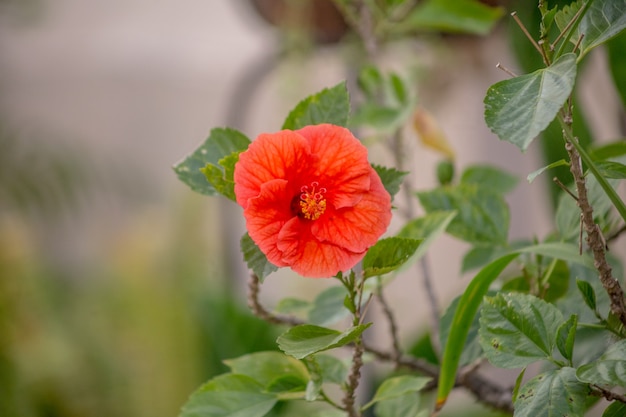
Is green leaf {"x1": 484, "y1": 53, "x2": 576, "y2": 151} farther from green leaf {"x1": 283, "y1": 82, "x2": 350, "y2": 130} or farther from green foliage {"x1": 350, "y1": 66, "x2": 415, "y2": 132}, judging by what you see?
green foliage {"x1": 350, "y1": 66, "x2": 415, "y2": 132}

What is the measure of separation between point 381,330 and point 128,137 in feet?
3.05

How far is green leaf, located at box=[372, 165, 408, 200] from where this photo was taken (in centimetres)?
27

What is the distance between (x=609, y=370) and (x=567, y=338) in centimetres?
2

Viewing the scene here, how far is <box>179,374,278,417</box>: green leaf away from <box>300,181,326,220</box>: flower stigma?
0.10m

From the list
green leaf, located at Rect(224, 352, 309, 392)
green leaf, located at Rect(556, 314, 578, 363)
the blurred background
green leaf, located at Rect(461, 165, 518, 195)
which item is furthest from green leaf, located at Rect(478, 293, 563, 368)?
the blurred background

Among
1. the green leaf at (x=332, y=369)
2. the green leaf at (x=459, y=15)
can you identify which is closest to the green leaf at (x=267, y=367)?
the green leaf at (x=332, y=369)

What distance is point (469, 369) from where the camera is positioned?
38cm

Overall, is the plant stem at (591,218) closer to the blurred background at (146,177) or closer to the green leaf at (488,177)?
the green leaf at (488,177)

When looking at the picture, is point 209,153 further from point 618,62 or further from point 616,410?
point 618,62

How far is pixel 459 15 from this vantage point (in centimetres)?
50

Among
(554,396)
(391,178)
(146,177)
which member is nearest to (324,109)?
(391,178)

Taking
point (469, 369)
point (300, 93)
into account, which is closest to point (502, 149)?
point (300, 93)

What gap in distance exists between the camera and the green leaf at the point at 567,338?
9.9 inches

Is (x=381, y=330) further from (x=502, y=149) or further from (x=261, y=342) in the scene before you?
(x=261, y=342)
